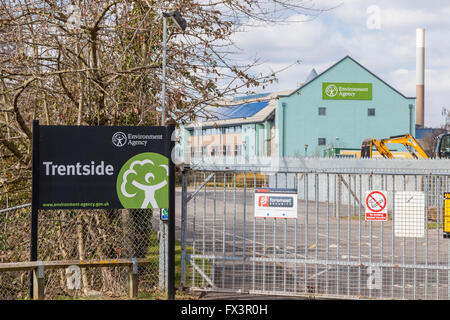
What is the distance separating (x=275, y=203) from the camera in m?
9.28

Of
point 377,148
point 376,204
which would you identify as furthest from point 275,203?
point 377,148

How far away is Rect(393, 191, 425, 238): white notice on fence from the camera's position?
30.4 ft

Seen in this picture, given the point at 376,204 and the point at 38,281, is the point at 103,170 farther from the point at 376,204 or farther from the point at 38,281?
the point at 376,204

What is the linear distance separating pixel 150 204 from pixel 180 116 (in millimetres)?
2850

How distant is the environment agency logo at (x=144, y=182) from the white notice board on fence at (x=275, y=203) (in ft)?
5.04

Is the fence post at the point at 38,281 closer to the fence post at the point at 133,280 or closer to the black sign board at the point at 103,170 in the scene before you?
the black sign board at the point at 103,170

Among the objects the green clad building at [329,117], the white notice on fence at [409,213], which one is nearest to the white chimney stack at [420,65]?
the green clad building at [329,117]

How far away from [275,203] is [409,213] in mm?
2149

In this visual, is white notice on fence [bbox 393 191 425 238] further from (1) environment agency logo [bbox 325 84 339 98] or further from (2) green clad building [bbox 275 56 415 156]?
(1) environment agency logo [bbox 325 84 339 98]

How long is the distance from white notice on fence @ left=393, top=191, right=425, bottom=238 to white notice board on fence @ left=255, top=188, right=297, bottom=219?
5.43 ft

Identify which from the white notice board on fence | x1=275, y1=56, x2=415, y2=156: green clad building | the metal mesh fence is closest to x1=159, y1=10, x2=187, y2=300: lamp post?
the metal mesh fence

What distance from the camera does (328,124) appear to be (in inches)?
2087

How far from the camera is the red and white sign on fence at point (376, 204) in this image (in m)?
9.27

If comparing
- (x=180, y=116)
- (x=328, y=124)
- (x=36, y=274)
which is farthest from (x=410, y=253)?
(x=328, y=124)
